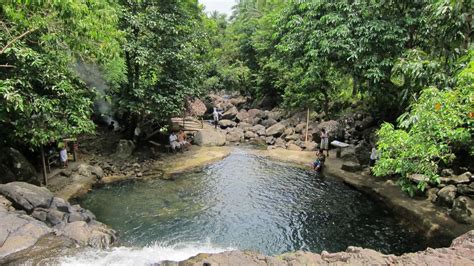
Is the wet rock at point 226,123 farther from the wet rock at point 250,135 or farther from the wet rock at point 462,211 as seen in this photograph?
the wet rock at point 462,211

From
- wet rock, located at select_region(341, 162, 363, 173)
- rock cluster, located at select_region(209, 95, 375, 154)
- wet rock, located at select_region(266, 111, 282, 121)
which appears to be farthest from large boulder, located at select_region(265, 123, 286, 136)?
wet rock, located at select_region(341, 162, 363, 173)

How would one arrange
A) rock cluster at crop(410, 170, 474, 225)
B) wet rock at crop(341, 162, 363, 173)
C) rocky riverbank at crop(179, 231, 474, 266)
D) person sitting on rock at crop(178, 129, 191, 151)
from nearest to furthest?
1. rocky riverbank at crop(179, 231, 474, 266)
2. rock cluster at crop(410, 170, 474, 225)
3. wet rock at crop(341, 162, 363, 173)
4. person sitting on rock at crop(178, 129, 191, 151)

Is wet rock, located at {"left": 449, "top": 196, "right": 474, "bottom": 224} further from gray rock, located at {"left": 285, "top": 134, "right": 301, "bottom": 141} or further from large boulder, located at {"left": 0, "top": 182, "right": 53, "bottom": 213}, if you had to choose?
gray rock, located at {"left": 285, "top": 134, "right": 301, "bottom": 141}

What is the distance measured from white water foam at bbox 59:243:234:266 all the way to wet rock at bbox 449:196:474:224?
281 inches

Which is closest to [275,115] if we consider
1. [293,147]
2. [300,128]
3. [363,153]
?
[300,128]

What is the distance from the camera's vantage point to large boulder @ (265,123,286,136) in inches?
958

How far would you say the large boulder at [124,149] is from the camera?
1725 cm

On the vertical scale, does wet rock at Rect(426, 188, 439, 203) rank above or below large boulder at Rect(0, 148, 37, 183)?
below

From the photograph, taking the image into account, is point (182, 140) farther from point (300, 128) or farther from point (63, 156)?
point (300, 128)

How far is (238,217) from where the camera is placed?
11.8 meters

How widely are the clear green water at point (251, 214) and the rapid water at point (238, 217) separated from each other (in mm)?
29

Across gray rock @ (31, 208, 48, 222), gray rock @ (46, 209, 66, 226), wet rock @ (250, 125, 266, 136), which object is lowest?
gray rock @ (46, 209, 66, 226)

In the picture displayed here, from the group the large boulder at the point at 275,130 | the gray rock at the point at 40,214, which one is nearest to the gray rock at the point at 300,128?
the large boulder at the point at 275,130

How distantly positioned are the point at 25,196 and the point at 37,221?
1280 mm
